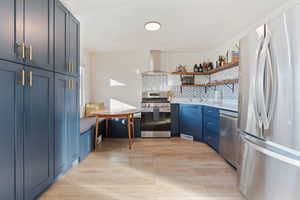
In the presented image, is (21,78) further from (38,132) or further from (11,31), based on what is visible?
(38,132)

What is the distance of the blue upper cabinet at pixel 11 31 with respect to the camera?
1255 mm

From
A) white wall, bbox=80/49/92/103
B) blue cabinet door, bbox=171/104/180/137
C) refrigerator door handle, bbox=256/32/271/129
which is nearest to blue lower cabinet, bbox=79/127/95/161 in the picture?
white wall, bbox=80/49/92/103

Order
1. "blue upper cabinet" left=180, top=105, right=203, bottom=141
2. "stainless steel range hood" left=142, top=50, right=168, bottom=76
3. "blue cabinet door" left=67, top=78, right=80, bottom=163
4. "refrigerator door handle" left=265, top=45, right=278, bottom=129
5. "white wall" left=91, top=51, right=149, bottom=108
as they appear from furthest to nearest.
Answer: "white wall" left=91, top=51, right=149, bottom=108
"stainless steel range hood" left=142, top=50, right=168, bottom=76
"blue upper cabinet" left=180, top=105, right=203, bottom=141
"blue cabinet door" left=67, top=78, right=80, bottom=163
"refrigerator door handle" left=265, top=45, right=278, bottom=129

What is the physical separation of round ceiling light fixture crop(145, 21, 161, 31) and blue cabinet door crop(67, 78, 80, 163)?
175cm

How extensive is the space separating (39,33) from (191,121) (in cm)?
324

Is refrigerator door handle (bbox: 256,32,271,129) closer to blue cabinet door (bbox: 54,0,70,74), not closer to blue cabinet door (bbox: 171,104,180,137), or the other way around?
blue cabinet door (bbox: 54,0,70,74)

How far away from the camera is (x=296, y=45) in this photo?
4.01 feet

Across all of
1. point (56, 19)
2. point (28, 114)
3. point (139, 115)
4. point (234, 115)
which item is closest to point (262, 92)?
point (234, 115)

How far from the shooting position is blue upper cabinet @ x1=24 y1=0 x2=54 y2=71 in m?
1.51

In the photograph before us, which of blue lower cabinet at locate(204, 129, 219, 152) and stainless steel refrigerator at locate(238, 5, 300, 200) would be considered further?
blue lower cabinet at locate(204, 129, 219, 152)

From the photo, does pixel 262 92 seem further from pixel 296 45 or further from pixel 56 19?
pixel 56 19

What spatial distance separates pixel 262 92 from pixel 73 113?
2.17 metres

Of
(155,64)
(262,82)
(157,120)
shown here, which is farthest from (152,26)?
(262,82)

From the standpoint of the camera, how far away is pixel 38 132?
1687 mm
